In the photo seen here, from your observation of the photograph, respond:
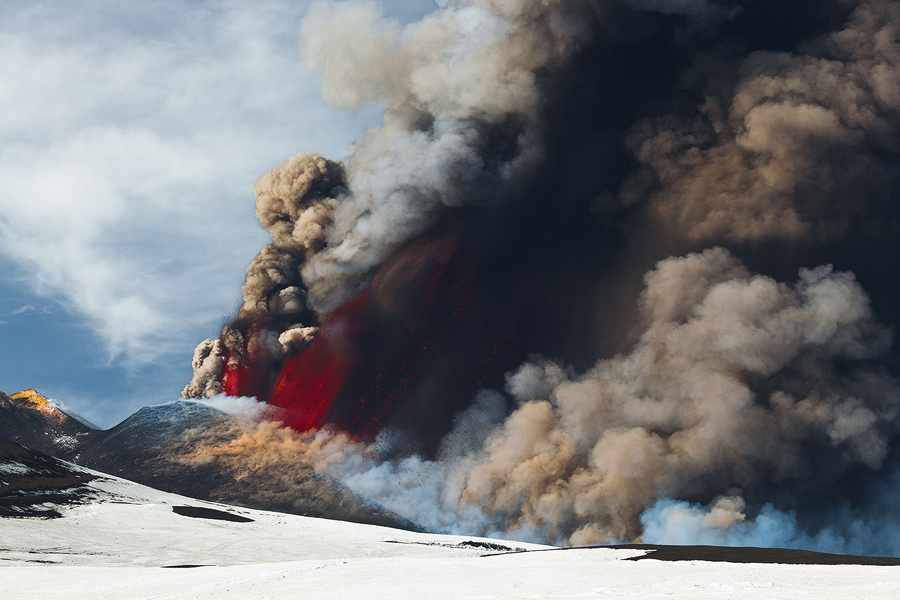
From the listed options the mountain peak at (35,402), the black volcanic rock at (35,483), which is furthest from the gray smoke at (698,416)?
the mountain peak at (35,402)

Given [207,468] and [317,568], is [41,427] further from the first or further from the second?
[317,568]

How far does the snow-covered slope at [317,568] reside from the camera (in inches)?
725

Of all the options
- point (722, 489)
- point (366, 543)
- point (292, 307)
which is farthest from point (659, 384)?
point (292, 307)

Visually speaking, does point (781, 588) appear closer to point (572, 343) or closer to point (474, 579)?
point (474, 579)

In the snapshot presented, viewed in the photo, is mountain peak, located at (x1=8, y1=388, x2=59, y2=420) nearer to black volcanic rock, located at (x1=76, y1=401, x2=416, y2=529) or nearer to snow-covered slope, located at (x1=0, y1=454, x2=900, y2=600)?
black volcanic rock, located at (x1=76, y1=401, x2=416, y2=529)

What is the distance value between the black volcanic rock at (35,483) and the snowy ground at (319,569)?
190cm

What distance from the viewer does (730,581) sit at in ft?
61.7

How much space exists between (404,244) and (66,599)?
6998cm

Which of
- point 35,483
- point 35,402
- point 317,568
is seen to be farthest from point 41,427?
point 317,568

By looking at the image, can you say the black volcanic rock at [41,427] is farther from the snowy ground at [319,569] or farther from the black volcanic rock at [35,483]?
the snowy ground at [319,569]

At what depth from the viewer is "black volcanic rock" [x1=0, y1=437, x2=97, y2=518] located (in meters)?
48.3

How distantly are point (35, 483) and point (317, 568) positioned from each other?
40926 mm

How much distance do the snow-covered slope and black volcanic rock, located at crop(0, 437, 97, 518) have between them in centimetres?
164

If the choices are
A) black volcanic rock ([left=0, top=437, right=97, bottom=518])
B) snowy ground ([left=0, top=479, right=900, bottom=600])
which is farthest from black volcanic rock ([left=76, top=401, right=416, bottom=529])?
snowy ground ([left=0, top=479, right=900, bottom=600])
